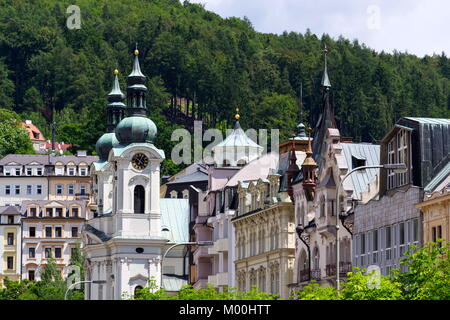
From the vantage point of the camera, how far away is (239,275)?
4737 inches

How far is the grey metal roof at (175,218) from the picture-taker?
517 feet

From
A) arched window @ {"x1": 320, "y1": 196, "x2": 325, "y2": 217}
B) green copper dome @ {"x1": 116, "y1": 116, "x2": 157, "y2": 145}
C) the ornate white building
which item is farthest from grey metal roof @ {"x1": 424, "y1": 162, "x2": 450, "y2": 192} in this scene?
green copper dome @ {"x1": 116, "y1": 116, "x2": 157, "y2": 145}

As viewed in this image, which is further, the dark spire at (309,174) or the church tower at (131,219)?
the church tower at (131,219)

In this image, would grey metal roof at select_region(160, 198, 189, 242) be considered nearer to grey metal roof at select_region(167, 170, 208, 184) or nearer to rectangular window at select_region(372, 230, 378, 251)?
grey metal roof at select_region(167, 170, 208, 184)

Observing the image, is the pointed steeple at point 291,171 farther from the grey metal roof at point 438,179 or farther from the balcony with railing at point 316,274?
the grey metal roof at point 438,179

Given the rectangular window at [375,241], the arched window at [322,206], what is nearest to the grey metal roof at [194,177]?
the arched window at [322,206]

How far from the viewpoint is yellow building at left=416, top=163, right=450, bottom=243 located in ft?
252

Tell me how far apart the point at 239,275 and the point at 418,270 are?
60.6 m

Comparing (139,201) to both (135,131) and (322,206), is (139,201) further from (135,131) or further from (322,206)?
(322,206)

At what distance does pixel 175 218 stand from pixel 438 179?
78865 millimetres

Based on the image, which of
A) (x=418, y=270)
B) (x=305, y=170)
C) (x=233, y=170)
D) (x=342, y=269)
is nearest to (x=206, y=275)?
(x=233, y=170)

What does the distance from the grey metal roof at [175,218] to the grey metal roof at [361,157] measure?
56.6m
